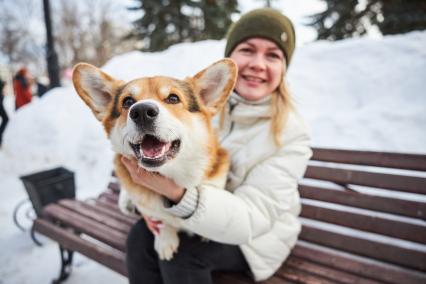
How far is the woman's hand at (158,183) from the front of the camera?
132 centimetres

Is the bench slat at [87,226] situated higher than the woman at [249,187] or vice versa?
the woman at [249,187]

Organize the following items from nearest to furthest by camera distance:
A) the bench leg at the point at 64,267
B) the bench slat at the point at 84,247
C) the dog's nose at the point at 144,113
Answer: the dog's nose at the point at 144,113 < the bench slat at the point at 84,247 < the bench leg at the point at 64,267

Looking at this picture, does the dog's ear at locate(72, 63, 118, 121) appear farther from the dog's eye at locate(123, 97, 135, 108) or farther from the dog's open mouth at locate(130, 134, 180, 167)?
the dog's open mouth at locate(130, 134, 180, 167)

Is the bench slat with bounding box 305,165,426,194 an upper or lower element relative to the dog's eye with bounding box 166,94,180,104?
lower

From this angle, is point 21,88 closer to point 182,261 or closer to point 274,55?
point 274,55

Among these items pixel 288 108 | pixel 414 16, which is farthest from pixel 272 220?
pixel 414 16

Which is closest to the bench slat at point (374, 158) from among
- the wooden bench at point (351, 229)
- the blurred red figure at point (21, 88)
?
the wooden bench at point (351, 229)

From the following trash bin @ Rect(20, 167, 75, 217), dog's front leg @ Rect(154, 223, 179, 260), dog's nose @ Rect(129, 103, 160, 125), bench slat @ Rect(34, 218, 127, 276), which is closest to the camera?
dog's nose @ Rect(129, 103, 160, 125)

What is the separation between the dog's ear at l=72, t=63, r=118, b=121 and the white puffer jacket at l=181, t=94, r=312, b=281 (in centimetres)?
65

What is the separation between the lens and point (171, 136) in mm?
1172

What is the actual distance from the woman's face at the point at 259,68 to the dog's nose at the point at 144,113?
0.73 metres

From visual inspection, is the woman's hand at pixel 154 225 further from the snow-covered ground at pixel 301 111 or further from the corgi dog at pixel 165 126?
the snow-covered ground at pixel 301 111

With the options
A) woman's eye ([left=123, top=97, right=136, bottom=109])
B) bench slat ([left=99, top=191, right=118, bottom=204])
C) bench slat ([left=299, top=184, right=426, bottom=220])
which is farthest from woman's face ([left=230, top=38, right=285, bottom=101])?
bench slat ([left=99, top=191, right=118, bottom=204])

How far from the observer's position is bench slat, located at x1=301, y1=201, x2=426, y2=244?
5.40ft
